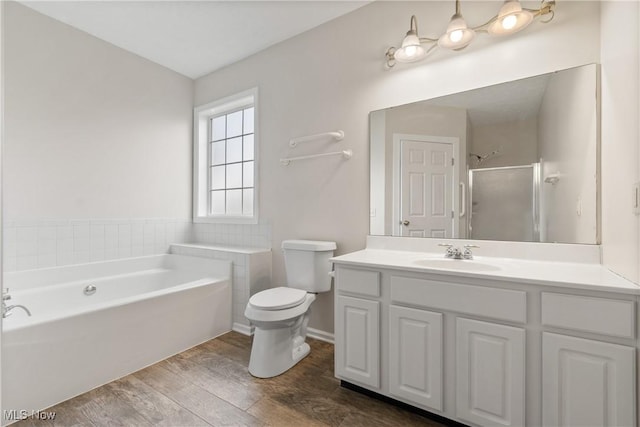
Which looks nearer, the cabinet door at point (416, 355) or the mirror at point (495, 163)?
the cabinet door at point (416, 355)

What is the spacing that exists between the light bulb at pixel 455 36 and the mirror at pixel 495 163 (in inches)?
12.3

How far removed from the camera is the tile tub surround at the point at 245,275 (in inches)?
98.7

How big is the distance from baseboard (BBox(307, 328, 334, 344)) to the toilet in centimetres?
23

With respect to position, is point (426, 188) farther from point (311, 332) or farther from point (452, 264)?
point (311, 332)

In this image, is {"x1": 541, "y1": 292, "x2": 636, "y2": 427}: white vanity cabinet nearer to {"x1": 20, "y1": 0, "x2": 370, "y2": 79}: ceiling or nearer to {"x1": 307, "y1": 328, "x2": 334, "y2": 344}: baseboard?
{"x1": 307, "y1": 328, "x2": 334, "y2": 344}: baseboard

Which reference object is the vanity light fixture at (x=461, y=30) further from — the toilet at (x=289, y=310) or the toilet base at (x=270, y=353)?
the toilet base at (x=270, y=353)

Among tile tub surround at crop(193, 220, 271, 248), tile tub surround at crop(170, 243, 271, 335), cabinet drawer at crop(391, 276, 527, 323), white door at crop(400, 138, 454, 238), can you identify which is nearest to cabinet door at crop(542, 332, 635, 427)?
cabinet drawer at crop(391, 276, 527, 323)

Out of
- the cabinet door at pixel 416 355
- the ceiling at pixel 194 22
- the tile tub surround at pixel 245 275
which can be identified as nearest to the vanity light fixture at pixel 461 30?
the ceiling at pixel 194 22

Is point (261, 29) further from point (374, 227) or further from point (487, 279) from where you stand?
point (487, 279)

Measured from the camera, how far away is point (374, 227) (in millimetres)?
2119

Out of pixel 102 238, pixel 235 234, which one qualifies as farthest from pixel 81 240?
pixel 235 234

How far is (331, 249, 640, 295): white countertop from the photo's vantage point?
3.72 feet

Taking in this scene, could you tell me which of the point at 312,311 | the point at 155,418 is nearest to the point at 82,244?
the point at 155,418

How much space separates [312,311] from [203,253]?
1.20 m
